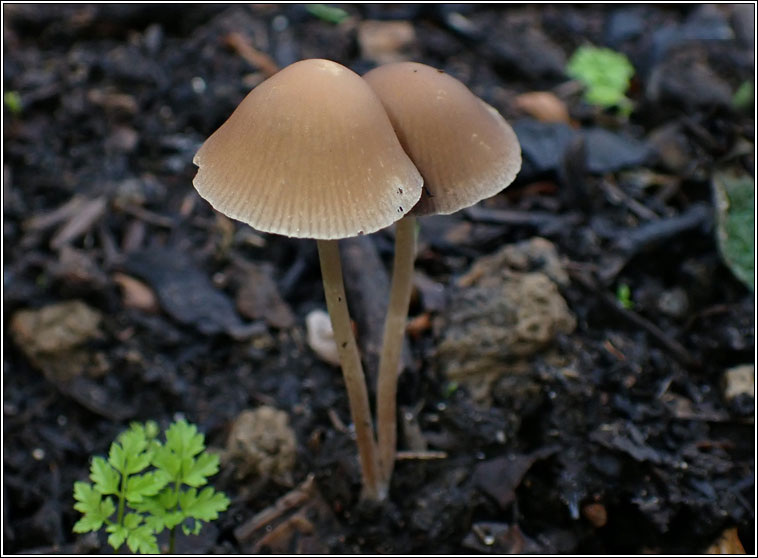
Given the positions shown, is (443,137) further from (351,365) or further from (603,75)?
(603,75)

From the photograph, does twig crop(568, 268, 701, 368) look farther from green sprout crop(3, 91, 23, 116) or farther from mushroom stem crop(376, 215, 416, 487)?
green sprout crop(3, 91, 23, 116)

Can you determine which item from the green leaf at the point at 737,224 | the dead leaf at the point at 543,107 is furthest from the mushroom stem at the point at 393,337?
the dead leaf at the point at 543,107

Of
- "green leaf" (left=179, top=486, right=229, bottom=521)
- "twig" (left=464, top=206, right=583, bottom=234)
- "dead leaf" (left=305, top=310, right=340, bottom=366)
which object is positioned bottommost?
"dead leaf" (left=305, top=310, right=340, bottom=366)

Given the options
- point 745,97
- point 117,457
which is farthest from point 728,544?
point 745,97

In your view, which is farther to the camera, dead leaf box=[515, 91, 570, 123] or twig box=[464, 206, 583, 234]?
dead leaf box=[515, 91, 570, 123]

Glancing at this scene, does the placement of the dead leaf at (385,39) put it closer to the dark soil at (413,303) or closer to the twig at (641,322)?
the dark soil at (413,303)

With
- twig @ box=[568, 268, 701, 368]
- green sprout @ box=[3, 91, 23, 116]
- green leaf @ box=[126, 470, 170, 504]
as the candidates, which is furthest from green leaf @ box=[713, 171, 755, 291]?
green sprout @ box=[3, 91, 23, 116]

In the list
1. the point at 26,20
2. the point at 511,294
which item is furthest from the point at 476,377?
the point at 26,20
